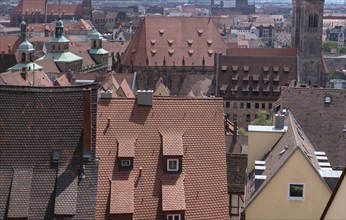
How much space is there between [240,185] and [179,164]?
8176mm

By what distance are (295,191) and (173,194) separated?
15.6 feet

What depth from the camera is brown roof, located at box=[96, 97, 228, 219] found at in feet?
92.0

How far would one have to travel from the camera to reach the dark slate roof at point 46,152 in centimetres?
2673

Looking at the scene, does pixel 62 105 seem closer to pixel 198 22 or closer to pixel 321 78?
pixel 198 22

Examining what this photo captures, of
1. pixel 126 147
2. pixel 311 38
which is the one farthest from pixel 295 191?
pixel 311 38

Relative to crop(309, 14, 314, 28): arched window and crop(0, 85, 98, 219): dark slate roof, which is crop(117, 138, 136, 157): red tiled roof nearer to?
crop(0, 85, 98, 219): dark slate roof

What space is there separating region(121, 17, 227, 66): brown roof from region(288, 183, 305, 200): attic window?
271ft

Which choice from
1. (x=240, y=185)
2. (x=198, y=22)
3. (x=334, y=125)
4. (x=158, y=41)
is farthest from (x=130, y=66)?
(x=240, y=185)

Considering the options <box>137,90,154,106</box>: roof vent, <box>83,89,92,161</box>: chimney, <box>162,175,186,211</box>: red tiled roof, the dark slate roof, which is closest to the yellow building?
<box>162,175,186,211</box>: red tiled roof

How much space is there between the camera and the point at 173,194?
2805 centimetres

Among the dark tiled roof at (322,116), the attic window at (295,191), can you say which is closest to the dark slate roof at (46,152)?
the attic window at (295,191)

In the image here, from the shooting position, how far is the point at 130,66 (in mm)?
109062

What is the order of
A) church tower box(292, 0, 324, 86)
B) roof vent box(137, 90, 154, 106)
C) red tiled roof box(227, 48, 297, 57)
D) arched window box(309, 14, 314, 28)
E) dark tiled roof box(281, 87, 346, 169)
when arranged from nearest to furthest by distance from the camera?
roof vent box(137, 90, 154, 106) → dark tiled roof box(281, 87, 346, 169) → red tiled roof box(227, 48, 297, 57) → church tower box(292, 0, 324, 86) → arched window box(309, 14, 314, 28)

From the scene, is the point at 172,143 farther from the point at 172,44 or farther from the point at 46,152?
the point at 172,44
